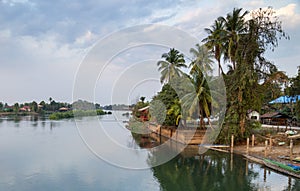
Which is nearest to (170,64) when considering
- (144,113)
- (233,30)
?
(144,113)

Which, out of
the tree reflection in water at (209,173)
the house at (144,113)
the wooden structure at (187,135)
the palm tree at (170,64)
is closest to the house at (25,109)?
the house at (144,113)

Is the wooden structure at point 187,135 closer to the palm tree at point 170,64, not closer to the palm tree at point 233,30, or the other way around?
the palm tree at point 233,30

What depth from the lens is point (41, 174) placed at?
12.8 meters

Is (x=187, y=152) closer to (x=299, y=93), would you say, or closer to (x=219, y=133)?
(x=219, y=133)

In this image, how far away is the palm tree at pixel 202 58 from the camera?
20.8 m

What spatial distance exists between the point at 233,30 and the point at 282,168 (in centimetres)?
1110

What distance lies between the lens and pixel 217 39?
20.3 m

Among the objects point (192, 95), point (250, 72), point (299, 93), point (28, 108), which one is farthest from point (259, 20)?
point (28, 108)

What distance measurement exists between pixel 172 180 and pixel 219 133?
735 centimetres

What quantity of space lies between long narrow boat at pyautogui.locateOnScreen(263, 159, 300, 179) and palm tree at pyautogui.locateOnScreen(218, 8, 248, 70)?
26.4 feet

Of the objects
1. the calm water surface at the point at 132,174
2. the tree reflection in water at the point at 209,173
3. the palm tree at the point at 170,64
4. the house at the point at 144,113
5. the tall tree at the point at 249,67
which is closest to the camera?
the calm water surface at the point at 132,174

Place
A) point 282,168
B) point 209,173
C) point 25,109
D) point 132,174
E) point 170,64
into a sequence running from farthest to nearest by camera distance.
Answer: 1. point 25,109
2. point 170,64
3. point 209,173
4. point 132,174
5. point 282,168

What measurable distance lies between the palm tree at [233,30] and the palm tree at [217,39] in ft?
1.50

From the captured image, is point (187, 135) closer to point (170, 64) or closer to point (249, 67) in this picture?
point (249, 67)
